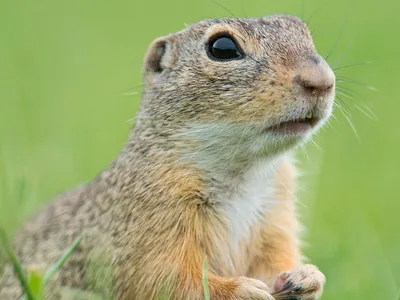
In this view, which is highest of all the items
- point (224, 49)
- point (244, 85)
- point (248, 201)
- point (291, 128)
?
point (224, 49)

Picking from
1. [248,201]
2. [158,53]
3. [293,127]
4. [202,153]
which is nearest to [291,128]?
[293,127]

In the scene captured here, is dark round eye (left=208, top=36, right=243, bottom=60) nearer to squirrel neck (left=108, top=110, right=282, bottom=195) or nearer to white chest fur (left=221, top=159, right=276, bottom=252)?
squirrel neck (left=108, top=110, right=282, bottom=195)

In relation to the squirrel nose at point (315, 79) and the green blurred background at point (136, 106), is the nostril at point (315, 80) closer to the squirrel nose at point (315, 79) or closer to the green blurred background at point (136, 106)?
the squirrel nose at point (315, 79)

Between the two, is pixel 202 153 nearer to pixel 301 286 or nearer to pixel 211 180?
pixel 211 180

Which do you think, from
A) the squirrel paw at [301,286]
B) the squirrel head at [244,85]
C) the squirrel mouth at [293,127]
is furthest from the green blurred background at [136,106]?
the squirrel mouth at [293,127]

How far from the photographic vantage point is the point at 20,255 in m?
6.21

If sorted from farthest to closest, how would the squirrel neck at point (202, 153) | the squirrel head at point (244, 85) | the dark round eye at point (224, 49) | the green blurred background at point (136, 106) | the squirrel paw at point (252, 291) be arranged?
1. the green blurred background at point (136, 106)
2. the dark round eye at point (224, 49)
3. the squirrel neck at point (202, 153)
4. the squirrel head at point (244, 85)
5. the squirrel paw at point (252, 291)

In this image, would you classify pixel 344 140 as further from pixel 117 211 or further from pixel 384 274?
pixel 117 211

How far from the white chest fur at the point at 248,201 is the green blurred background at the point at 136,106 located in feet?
1.71

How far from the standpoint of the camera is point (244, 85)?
5.43 m

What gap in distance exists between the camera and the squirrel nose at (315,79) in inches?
203

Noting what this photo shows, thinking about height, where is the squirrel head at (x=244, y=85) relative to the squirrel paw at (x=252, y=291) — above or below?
above

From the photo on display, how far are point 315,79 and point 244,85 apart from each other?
0.46 meters

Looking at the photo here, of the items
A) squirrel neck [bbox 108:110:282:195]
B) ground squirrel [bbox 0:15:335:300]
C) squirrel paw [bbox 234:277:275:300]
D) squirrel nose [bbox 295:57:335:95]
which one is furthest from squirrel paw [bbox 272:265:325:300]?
squirrel nose [bbox 295:57:335:95]
